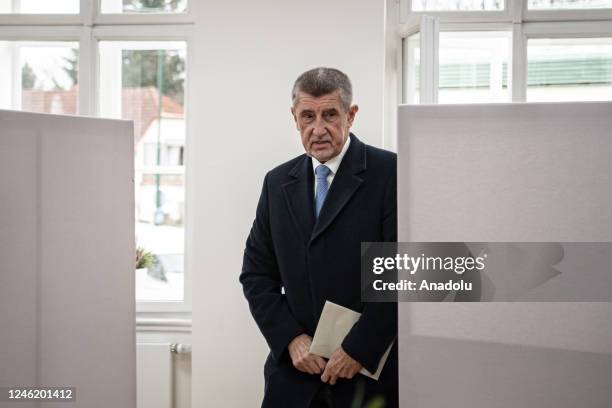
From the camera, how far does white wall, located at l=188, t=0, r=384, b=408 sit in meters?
2.50

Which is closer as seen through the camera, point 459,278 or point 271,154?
point 459,278

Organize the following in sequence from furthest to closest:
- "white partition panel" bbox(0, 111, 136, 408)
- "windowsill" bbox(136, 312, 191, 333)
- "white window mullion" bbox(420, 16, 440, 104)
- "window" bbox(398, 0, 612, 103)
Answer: "windowsill" bbox(136, 312, 191, 333) < "window" bbox(398, 0, 612, 103) < "white window mullion" bbox(420, 16, 440, 104) < "white partition panel" bbox(0, 111, 136, 408)

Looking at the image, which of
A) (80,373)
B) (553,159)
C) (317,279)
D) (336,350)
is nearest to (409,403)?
(336,350)

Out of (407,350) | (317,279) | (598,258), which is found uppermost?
(598,258)

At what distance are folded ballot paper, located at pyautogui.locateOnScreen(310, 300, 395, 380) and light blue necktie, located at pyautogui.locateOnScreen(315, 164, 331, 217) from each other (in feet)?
1.06

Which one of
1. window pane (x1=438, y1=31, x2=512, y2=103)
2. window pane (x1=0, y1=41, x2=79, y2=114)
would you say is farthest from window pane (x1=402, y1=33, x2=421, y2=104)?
window pane (x1=0, y1=41, x2=79, y2=114)

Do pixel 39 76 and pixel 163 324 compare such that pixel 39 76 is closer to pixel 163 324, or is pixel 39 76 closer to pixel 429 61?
pixel 163 324

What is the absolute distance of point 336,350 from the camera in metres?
1.79

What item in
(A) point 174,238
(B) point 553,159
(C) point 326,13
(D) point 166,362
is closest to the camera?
(B) point 553,159

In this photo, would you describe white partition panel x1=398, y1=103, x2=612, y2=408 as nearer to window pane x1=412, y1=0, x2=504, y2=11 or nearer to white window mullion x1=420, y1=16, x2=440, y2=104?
white window mullion x1=420, y1=16, x2=440, y2=104

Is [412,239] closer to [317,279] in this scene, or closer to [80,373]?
[317,279]

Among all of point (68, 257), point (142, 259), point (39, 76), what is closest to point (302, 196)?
point (68, 257)

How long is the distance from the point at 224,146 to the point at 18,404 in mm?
1284

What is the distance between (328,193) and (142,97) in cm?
157
